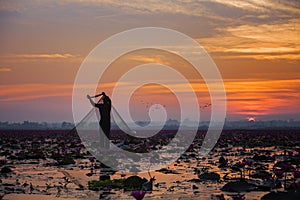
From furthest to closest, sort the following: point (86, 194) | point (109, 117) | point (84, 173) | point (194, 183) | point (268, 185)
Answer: point (109, 117) < point (84, 173) < point (194, 183) < point (268, 185) < point (86, 194)

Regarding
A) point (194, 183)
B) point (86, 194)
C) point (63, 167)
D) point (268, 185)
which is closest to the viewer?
point (86, 194)

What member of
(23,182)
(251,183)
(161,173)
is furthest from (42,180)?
(251,183)

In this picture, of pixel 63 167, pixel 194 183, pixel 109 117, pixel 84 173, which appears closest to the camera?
pixel 194 183

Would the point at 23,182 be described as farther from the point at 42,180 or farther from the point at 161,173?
the point at 161,173

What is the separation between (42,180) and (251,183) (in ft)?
23.3

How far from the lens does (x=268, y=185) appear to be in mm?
14492

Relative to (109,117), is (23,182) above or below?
below

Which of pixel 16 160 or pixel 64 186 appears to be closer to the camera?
pixel 64 186

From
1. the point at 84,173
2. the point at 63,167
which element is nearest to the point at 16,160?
the point at 63,167

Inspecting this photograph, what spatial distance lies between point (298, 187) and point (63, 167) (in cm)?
1237

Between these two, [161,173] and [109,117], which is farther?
[109,117]

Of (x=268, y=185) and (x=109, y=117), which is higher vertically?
(x=109, y=117)

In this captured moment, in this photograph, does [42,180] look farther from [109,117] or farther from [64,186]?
[109,117]

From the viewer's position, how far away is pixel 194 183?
1598 centimetres
